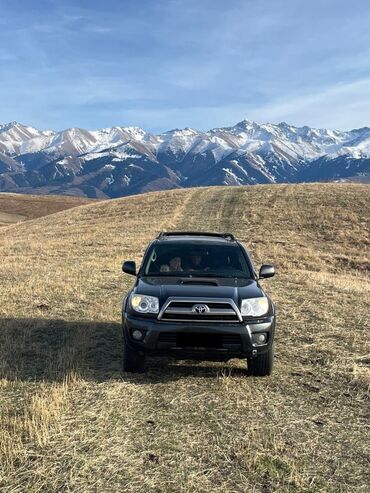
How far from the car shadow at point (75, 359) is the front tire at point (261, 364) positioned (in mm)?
204

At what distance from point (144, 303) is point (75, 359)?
66.1 inches

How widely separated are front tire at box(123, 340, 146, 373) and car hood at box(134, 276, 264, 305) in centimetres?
80

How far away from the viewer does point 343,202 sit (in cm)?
4119

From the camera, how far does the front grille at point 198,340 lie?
6.22 metres

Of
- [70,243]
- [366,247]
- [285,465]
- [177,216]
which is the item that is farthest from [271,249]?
[285,465]

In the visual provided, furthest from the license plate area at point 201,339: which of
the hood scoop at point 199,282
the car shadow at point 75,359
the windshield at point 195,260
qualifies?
the windshield at point 195,260

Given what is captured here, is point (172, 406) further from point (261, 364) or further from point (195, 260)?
point (195, 260)

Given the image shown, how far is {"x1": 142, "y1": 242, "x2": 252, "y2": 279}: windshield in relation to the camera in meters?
7.81

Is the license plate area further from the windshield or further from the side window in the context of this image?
the side window

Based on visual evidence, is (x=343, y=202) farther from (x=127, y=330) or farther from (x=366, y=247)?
(x=127, y=330)

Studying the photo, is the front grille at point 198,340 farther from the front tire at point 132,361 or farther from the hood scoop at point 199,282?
the hood scoop at point 199,282

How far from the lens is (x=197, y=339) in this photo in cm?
624

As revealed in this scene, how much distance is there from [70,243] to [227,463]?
80.7ft

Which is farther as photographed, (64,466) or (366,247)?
(366,247)
